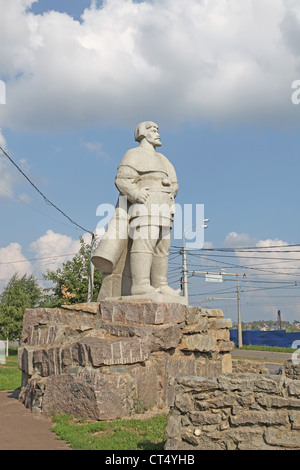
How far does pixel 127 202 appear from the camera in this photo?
8609mm

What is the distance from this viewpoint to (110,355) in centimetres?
639

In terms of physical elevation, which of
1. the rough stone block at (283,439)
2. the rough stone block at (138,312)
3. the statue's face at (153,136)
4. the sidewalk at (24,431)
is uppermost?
the statue's face at (153,136)

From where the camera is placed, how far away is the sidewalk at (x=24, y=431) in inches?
195

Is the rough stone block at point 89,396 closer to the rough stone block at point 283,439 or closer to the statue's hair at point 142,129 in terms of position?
the rough stone block at point 283,439

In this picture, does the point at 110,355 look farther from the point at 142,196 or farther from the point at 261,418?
the point at 142,196

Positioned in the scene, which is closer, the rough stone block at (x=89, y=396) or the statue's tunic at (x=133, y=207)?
the rough stone block at (x=89, y=396)

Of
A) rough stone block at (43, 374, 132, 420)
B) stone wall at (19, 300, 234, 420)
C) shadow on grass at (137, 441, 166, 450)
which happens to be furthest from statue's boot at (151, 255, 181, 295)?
shadow on grass at (137, 441, 166, 450)

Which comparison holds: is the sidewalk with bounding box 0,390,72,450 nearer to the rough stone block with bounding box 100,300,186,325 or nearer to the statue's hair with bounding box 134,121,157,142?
the rough stone block with bounding box 100,300,186,325

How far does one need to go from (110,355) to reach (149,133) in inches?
173

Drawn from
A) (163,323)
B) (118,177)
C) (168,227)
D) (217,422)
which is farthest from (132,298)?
(217,422)

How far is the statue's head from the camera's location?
891cm

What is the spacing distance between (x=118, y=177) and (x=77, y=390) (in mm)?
3890

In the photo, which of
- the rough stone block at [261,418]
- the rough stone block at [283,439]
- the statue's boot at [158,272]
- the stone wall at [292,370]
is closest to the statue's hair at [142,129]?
the statue's boot at [158,272]
